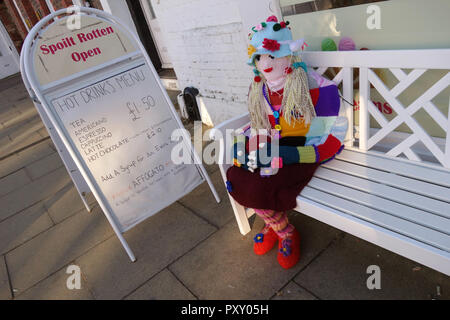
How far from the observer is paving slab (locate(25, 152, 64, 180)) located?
187 inches

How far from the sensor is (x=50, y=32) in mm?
2234

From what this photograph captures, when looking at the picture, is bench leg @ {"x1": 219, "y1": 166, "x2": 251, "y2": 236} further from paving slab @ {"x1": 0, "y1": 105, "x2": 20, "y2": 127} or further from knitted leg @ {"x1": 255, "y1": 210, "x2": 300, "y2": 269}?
paving slab @ {"x1": 0, "y1": 105, "x2": 20, "y2": 127}

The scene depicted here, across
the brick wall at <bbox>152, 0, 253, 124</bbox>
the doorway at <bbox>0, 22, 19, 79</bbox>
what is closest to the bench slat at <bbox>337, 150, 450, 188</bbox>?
the brick wall at <bbox>152, 0, 253, 124</bbox>

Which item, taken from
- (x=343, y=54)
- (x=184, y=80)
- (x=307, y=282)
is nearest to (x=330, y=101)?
(x=343, y=54)

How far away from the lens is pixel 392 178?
1824 millimetres

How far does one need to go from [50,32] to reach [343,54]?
6.47 feet

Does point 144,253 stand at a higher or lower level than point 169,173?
lower

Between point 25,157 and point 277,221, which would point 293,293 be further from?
point 25,157

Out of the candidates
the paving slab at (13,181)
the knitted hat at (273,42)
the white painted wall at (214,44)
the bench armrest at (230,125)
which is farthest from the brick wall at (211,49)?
the paving slab at (13,181)

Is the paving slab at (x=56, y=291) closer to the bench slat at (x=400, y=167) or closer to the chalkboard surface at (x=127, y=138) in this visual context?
the chalkboard surface at (x=127, y=138)

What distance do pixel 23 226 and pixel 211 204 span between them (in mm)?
2132

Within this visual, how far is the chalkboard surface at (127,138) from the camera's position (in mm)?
2416

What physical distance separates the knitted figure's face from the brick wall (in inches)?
45.2
